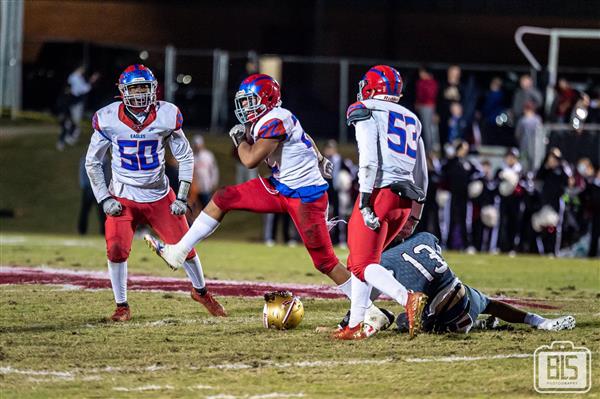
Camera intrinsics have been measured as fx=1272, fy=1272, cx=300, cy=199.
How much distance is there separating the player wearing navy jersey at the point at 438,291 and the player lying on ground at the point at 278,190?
1.66ft

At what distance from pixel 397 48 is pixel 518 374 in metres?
27.2

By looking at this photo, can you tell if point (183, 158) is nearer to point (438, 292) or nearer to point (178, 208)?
point (178, 208)

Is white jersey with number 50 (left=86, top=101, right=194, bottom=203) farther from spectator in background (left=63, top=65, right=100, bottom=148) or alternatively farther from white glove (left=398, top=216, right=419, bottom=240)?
spectator in background (left=63, top=65, right=100, bottom=148)

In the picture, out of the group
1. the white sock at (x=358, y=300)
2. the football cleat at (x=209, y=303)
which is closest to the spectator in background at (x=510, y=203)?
the football cleat at (x=209, y=303)

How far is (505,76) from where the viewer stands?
81.0ft

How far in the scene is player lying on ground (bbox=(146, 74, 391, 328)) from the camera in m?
8.87

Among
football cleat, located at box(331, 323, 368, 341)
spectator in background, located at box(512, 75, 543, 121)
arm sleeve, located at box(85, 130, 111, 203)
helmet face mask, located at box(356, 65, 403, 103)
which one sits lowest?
football cleat, located at box(331, 323, 368, 341)

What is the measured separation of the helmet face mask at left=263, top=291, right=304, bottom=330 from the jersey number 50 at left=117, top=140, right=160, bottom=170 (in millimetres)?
1416

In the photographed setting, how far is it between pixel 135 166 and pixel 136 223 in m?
0.42

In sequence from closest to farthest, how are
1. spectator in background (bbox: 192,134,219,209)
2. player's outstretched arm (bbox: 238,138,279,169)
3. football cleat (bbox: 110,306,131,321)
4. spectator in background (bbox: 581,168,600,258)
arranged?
player's outstretched arm (bbox: 238,138,279,169) → football cleat (bbox: 110,306,131,321) → spectator in background (bbox: 581,168,600,258) → spectator in background (bbox: 192,134,219,209)

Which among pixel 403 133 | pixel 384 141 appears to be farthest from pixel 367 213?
pixel 403 133

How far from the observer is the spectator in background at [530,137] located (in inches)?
794

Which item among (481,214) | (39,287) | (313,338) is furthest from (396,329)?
(481,214)

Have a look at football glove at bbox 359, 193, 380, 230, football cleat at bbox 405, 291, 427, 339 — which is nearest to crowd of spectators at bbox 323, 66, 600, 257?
football glove at bbox 359, 193, 380, 230
